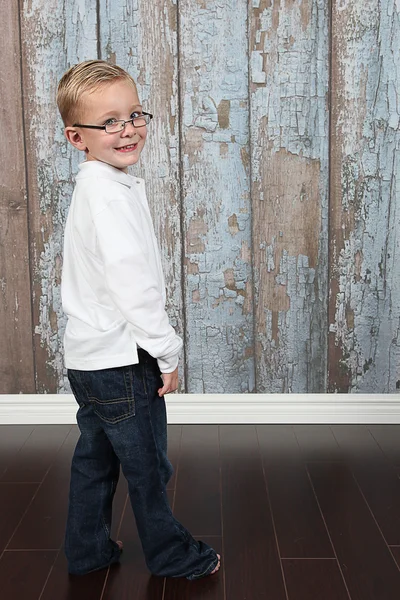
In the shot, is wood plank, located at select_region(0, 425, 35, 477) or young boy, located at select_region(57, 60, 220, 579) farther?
wood plank, located at select_region(0, 425, 35, 477)

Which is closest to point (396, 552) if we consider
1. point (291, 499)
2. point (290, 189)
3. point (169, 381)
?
point (291, 499)

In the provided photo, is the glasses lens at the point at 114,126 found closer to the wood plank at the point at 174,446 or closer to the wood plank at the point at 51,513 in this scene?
the wood plank at the point at 51,513

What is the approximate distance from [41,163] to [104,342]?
134 centimetres

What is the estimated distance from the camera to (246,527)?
2.07 meters

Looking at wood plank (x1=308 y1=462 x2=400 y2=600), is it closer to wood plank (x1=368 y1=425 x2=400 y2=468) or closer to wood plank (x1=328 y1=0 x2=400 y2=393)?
wood plank (x1=368 y1=425 x2=400 y2=468)

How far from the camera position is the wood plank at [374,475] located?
210cm

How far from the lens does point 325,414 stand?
9.54 feet

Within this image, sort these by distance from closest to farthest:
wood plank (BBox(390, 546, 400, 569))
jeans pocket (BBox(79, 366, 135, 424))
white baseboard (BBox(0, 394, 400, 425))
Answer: jeans pocket (BBox(79, 366, 135, 424))
wood plank (BBox(390, 546, 400, 569))
white baseboard (BBox(0, 394, 400, 425))

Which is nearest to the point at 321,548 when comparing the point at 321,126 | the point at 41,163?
the point at 321,126

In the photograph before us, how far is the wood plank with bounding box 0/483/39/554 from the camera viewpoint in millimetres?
2072

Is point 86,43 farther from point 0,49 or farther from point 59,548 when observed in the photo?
point 59,548

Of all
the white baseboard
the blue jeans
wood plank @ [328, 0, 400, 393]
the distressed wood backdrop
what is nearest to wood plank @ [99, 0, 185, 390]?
the distressed wood backdrop

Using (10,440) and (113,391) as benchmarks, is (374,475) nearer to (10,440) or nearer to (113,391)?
(113,391)

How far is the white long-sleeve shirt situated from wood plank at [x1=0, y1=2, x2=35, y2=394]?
3.89 feet
